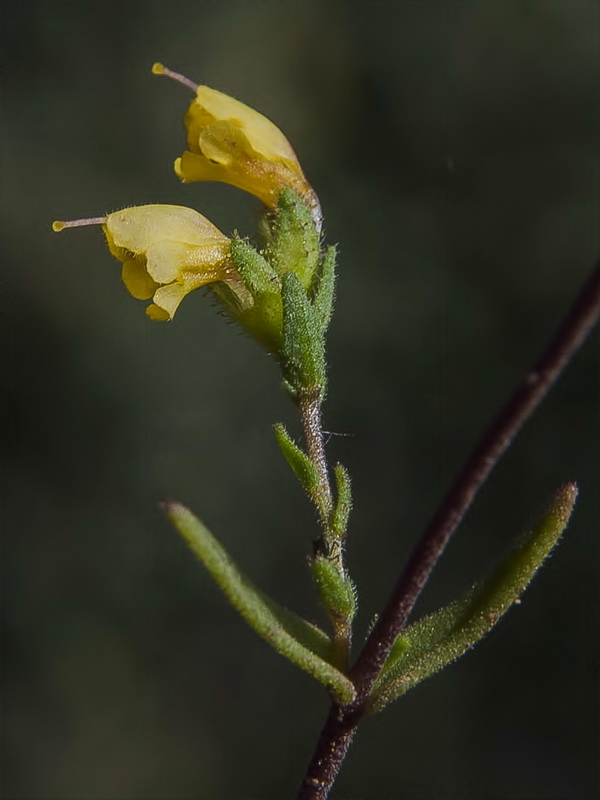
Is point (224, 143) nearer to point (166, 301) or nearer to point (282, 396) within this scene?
point (166, 301)

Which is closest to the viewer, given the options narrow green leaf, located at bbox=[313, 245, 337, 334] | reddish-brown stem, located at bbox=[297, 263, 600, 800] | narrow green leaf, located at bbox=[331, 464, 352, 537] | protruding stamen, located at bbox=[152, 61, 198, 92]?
reddish-brown stem, located at bbox=[297, 263, 600, 800]

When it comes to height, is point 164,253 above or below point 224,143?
below

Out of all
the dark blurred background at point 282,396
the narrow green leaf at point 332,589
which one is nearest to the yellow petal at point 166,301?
the narrow green leaf at point 332,589

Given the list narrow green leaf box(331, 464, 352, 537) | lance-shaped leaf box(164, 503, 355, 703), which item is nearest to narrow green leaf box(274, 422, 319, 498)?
narrow green leaf box(331, 464, 352, 537)

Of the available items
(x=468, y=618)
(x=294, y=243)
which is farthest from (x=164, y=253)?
(x=468, y=618)

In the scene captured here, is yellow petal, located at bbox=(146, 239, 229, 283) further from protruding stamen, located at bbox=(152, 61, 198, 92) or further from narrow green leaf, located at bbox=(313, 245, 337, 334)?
protruding stamen, located at bbox=(152, 61, 198, 92)

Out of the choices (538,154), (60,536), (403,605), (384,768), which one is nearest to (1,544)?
(60,536)
